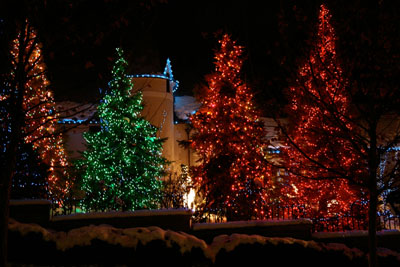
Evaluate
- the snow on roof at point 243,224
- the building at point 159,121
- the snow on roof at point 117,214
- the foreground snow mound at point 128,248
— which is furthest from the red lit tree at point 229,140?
the building at point 159,121

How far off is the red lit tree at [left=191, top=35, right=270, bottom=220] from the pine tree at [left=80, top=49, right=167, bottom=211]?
7.99ft

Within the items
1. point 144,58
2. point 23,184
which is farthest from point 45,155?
point 144,58

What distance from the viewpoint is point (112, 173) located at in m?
15.6

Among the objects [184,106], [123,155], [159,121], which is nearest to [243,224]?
[123,155]

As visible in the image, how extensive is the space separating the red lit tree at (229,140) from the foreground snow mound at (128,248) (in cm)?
598

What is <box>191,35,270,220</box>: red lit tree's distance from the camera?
1462cm

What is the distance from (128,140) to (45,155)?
442 cm

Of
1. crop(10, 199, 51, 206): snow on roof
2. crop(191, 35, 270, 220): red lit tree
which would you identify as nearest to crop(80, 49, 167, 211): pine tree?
crop(191, 35, 270, 220): red lit tree

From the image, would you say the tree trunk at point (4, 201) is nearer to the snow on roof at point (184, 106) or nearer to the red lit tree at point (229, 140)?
the red lit tree at point (229, 140)

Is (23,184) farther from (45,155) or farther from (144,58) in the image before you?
(144,58)

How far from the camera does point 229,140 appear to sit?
15.0 m

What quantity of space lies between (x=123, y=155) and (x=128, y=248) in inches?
345

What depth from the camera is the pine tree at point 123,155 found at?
1558 centimetres

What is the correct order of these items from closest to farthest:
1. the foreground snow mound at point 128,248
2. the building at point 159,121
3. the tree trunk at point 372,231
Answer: the foreground snow mound at point 128,248 → the tree trunk at point 372,231 → the building at point 159,121
